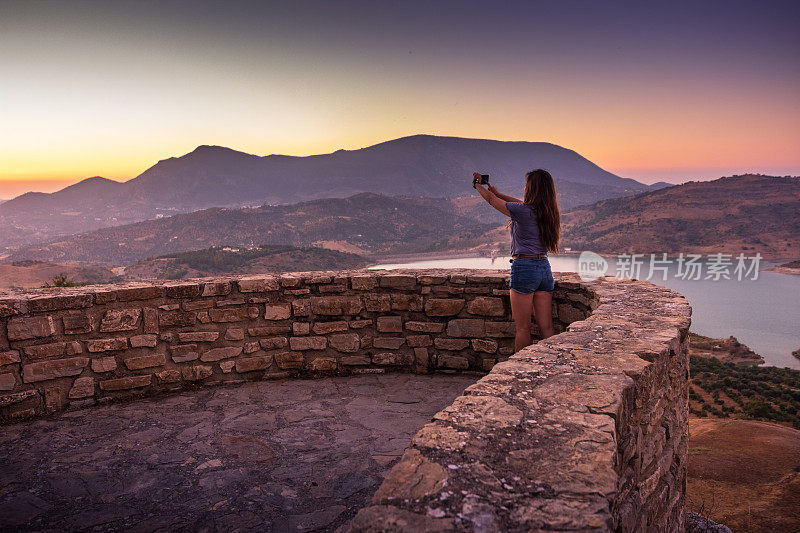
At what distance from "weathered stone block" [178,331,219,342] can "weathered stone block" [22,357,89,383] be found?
71cm

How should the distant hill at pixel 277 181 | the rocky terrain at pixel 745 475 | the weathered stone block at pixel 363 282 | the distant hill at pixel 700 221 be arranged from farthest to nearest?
the distant hill at pixel 277 181, the distant hill at pixel 700 221, the rocky terrain at pixel 745 475, the weathered stone block at pixel 363 282

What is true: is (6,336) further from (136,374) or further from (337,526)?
(337,526)

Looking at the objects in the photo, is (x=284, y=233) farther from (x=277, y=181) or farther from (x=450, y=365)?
(x=277, y=181)

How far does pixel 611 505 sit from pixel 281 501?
5.71 feet

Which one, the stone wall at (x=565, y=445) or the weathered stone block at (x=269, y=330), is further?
the weathered stone block at (x=269, y=330)

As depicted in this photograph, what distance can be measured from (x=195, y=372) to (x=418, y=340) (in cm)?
199

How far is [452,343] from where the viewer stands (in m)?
4.52

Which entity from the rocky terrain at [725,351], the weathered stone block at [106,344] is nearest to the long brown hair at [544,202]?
the weathered stone block at [106,344]

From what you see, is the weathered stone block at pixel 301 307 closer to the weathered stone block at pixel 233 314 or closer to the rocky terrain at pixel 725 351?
the weathered stone block at pixel 233 314

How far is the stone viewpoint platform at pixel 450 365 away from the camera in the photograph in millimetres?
1318

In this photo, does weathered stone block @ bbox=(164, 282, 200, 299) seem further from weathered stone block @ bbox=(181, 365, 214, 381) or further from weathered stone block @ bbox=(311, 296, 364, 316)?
weathered stone block @ bbox=(311, 296, 364, 316)

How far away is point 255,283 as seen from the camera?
13.9 feet

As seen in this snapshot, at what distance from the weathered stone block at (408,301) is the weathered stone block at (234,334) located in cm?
140

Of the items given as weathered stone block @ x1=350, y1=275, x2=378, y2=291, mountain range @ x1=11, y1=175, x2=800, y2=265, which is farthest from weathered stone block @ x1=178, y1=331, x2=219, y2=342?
mountain range @ x1=11, y1=175, x2=800, y2=265
